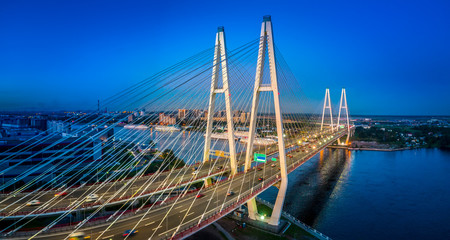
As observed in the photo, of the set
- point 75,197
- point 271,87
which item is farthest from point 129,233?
point 271,87

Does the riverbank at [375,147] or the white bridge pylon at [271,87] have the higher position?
the white bridge pylon at [271,87]

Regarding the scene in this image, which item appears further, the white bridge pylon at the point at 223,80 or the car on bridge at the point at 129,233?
the white bridge pylon at the point at 223,80

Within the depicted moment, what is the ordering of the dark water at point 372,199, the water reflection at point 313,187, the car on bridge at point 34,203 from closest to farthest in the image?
the car on bridge at point 34,203
the dark water at point 372,199
the water reflection at point 313,187

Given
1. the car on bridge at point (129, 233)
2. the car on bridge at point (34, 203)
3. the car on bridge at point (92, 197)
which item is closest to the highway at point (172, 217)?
the car on bridge at point (129, 233)

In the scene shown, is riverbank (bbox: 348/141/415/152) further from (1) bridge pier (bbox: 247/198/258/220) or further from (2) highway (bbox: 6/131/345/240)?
(2) highway (bbox: 6/131/345/240)

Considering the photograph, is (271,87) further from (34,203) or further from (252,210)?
(34,203)

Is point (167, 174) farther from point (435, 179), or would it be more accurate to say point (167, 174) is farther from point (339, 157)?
point (339, 157)

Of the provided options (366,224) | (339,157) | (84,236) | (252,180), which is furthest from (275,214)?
(339,157)

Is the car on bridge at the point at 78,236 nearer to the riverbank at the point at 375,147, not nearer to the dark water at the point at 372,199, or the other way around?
the dark water at the point at 372,199
